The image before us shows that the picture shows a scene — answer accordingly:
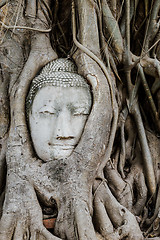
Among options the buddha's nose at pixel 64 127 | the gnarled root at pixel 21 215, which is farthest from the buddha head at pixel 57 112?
the gnarled root at pixel 21 215

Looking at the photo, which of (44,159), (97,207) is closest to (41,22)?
(44,159)

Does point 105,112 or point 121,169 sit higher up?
point 105,112

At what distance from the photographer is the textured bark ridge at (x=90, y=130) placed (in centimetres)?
197

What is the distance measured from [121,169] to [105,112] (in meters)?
0.59

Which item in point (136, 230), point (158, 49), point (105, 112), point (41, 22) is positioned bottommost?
point (136, 230)

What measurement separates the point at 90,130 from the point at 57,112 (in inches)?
10.4

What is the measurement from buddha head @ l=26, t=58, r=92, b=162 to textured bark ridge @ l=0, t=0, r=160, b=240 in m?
0.07

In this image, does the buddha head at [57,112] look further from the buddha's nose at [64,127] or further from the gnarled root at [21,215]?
the gnarled root at [21,215]

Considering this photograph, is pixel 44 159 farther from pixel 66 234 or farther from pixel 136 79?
pixel 136 79

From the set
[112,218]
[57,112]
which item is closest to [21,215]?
[112,218]

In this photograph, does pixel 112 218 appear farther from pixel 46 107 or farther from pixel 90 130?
pixel 46 107

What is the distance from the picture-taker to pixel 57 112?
219cm

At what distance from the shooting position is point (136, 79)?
2701mm

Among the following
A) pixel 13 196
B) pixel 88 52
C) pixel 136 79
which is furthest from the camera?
pixel 136 79
